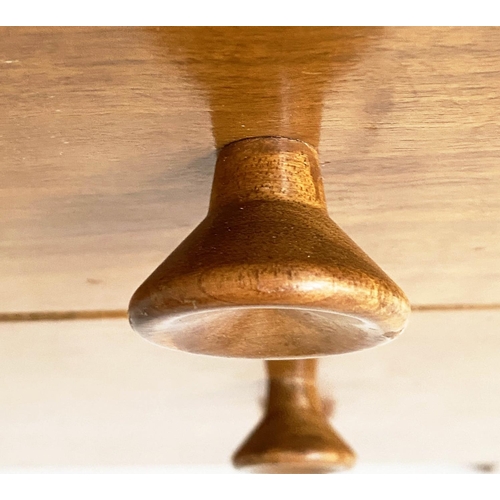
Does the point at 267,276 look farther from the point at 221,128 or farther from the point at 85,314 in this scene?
the point at 85,314

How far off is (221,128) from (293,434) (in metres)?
0.29

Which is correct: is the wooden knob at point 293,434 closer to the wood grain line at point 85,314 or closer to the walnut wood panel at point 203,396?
the walnut wood panel at point 203,396

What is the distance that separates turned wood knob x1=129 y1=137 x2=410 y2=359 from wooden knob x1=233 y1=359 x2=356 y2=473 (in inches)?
6.7

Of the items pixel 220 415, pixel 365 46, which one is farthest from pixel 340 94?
pixel 220 415

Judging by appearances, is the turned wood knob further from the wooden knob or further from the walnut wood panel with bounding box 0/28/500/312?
the wooden knob

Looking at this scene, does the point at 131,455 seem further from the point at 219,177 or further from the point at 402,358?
the point at 219,177

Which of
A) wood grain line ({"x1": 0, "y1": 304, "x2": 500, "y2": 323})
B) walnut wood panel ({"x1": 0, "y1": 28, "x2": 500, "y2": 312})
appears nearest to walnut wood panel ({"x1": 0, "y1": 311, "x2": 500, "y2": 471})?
wood grain line ({"x1": 0, "y1": 304, "x2": 500, "y2": 323})

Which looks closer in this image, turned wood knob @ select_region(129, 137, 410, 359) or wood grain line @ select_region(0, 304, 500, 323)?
turned wood knob @ select_region(129, 137, 410, 359)

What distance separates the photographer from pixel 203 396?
614mm

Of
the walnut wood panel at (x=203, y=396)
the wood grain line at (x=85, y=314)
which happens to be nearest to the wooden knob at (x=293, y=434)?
the walnut wood panel at (x=203, y=396)

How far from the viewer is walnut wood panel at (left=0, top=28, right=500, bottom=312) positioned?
0.87ft

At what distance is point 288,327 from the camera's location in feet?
1.20

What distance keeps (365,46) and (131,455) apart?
55cm

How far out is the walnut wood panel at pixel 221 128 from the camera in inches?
10.5
